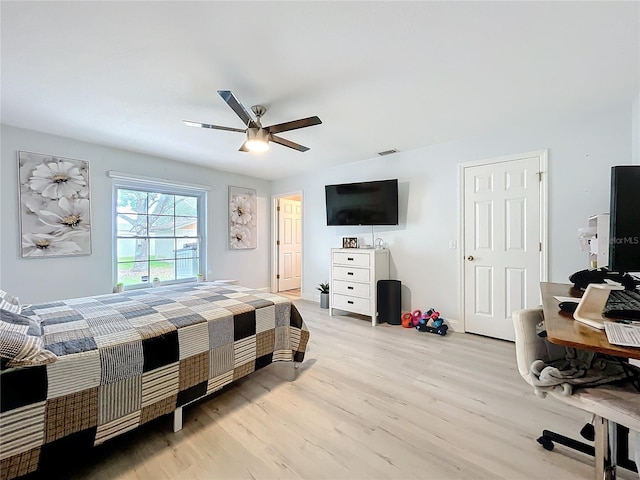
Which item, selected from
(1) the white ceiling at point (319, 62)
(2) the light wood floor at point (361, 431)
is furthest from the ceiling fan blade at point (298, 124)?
(2) the light wood floor at point (361, 431)

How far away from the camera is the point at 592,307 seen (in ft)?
3.71

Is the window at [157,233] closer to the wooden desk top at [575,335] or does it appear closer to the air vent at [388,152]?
the air vent at [388,152]

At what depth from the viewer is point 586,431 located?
4.60 ft

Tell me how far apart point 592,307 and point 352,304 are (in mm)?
2885

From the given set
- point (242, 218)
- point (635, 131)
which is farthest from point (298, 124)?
point (242, 218)

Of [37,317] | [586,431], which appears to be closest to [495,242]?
[586,431]

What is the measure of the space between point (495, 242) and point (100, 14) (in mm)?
3776

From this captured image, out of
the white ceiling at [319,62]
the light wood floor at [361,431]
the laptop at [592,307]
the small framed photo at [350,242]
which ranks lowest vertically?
the light wood floor at [361,431]

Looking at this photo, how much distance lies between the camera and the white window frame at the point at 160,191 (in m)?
3.57

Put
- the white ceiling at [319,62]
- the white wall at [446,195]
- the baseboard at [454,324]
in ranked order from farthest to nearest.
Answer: the baseboard at [454,324], the white wall at [446,195], the white ceiling at [319,62]

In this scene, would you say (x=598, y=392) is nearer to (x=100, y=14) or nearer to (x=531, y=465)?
(x=531, y=465)

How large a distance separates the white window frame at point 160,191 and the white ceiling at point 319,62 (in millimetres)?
836

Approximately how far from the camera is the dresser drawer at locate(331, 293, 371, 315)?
3.71m

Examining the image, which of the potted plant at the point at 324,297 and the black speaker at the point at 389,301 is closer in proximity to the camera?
the black speaker at the point at 389,301
